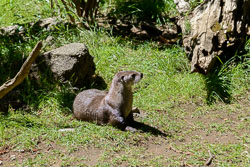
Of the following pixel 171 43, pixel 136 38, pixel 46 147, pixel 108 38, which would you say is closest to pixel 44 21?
pixel 108 38

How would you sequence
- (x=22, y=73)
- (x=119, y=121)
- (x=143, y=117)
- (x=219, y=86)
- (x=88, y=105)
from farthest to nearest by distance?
1. (x=219, y=86)
2. (x=143, y=117)
3. (x=88, y=105)
4. (x=119, y=121)
5. (x=22, y=73)

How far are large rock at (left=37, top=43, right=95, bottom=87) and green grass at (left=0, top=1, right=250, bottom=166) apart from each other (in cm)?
18

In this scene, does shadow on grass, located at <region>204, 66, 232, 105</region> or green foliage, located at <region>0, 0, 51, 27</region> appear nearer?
shadow on grass, located at <region>204, 66, 232, 105</region>

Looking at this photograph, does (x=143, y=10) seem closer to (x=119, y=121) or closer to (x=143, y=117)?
(x=143, y=117)

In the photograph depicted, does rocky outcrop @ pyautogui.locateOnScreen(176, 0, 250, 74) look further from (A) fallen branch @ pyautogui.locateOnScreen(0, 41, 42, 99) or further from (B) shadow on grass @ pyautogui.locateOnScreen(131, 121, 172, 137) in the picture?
(A) fallen branch @ pyautogui.locateOnScreen(0, 41, 42, 99)

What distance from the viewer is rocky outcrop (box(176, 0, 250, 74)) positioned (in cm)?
550

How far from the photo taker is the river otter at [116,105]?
14.6 feet

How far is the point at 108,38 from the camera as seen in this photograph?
6.73m

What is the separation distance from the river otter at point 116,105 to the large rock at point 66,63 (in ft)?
2.42

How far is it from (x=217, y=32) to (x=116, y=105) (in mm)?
1947

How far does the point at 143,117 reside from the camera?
500 cm

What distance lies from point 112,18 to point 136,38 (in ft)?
2.51

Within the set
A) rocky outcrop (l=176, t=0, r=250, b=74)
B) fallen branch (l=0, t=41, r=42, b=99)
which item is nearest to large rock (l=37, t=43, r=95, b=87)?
fallen branch (l=0, t=41, r=42, b=99)

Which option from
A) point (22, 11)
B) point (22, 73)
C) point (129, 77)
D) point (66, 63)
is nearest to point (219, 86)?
point (129, 77)
